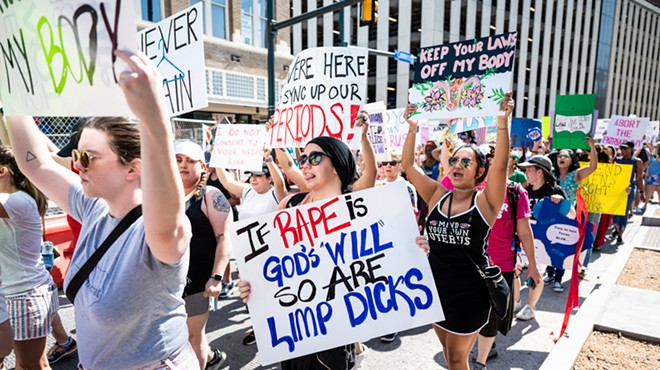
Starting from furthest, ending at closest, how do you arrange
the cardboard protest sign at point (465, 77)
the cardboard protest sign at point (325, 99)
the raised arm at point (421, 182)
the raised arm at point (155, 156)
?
the cardboard protest sign at point (325, 99), the cardboard protest sign at point (465, 77), the raised arm at point (421, 182), the raised arm at point (155, 156)

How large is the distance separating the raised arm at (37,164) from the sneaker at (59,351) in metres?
2.43

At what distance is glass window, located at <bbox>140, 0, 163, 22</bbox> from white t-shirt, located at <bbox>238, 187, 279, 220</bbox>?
1640 centimetres

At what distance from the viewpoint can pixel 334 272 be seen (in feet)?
7.55

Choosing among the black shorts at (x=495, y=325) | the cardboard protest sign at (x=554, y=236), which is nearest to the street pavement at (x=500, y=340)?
the black shorts at (x=495, y=325)

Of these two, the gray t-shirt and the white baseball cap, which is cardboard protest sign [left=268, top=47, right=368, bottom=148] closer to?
the white baseball cap

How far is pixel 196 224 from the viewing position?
279 centimetres

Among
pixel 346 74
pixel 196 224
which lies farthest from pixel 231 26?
pixel 196 224

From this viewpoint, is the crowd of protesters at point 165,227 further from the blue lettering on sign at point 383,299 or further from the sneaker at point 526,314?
the blue lettering on sign at point 383,299

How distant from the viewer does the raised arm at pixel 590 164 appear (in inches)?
221

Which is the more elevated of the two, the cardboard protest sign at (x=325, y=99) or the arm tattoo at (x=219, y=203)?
the cardboard protest sign at (x=325, y=99)

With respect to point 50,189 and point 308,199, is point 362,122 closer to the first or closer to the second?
point 308,199

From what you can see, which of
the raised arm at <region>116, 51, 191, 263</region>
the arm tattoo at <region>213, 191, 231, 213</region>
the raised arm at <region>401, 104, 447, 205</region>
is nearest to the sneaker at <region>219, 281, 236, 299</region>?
the arm tattoo at <region>213, 191, 231, 213</region>

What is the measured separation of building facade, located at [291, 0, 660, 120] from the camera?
34.6 m

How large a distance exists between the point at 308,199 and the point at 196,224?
0.80m
